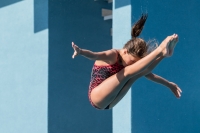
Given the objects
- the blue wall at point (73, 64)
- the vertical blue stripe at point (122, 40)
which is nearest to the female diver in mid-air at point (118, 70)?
the vertical blue stripe at point (122, 40)

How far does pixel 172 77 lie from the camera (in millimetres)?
6816

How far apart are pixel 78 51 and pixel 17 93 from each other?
474cm

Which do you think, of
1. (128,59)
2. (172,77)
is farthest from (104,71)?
(172,77)

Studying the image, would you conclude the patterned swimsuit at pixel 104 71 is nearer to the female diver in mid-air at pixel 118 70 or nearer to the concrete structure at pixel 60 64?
the female diver in mid-air at pixel 118 70

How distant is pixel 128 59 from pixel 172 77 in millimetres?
1561

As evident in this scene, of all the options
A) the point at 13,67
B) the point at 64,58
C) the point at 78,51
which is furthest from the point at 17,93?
the point at 78,51

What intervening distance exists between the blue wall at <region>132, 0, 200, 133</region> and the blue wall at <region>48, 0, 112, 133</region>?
7.99 ft

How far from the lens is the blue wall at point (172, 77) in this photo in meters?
6.68

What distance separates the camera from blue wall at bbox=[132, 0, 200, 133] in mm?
6684

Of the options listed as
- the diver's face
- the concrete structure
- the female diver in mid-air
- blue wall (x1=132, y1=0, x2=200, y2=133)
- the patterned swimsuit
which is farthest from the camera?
the concrete structure

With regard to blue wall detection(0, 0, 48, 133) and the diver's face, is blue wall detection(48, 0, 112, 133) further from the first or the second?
the diver's face

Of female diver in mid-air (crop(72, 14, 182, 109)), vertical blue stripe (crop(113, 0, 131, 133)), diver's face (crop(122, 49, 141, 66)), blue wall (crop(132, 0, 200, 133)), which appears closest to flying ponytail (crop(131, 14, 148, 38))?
female diver in mid-air (crop(72, 14, 182, 109))

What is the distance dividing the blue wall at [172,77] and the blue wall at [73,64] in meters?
2.43

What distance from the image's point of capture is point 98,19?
9898 mm
